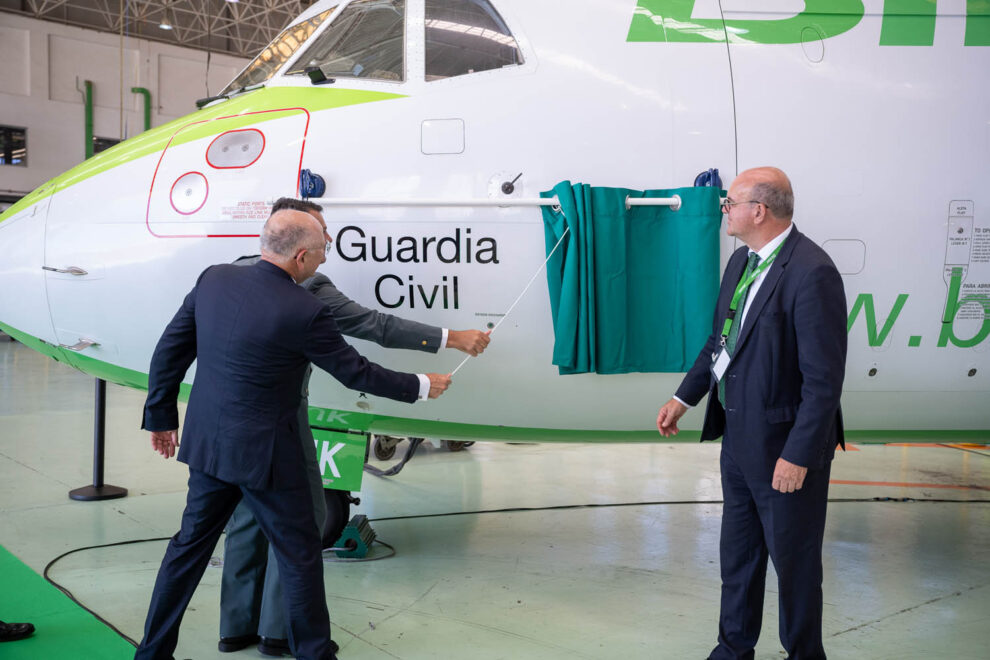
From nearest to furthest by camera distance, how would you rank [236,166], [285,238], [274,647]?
[285,238] < [274,647] < [236,166]

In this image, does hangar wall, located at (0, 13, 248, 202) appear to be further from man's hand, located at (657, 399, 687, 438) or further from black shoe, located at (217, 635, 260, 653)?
man's hand, located at (657, 399, 687, 438)

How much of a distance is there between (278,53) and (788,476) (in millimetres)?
3291

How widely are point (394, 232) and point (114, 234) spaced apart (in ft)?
4.43

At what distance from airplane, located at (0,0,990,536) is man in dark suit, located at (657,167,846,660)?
84 cm

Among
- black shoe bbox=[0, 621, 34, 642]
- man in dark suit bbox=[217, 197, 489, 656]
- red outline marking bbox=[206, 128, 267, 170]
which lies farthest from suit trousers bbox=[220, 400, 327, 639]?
red outline marking bbox=[206, 128, 267, 170]

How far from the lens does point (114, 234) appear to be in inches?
159

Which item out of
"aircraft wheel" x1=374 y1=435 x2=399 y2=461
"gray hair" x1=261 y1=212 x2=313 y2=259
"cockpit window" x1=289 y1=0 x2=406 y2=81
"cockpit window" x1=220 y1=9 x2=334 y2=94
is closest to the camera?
"gray hair" x1=261 y1=212 x2=313 y2=259

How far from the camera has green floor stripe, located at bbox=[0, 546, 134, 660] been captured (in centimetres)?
361

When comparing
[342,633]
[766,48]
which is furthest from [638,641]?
[766,48]

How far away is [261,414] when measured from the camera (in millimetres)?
3059

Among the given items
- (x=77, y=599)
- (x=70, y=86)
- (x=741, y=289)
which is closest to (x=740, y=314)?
(x=741, y=289)

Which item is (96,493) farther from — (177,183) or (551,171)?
(551,171)

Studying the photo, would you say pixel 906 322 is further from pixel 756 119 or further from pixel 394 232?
pixel 394 232

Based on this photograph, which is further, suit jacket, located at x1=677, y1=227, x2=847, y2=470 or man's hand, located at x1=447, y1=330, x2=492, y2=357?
man's hand, located at x1=447, y1=330, x2=492, y2=357
